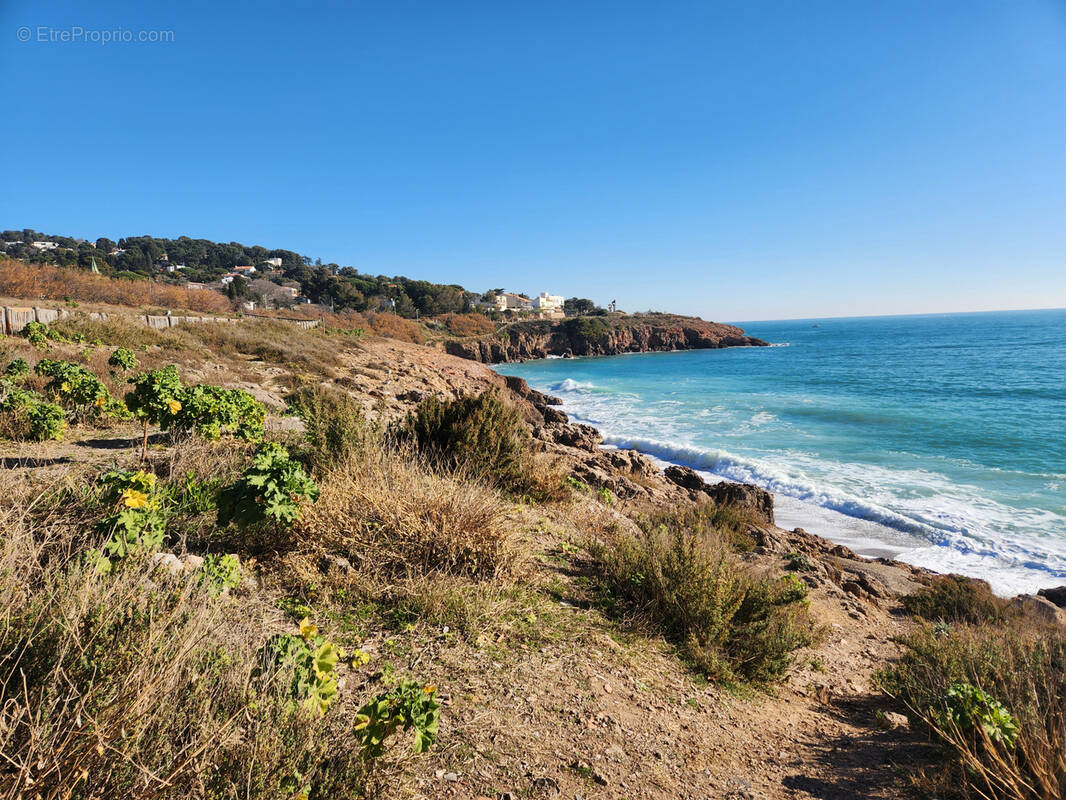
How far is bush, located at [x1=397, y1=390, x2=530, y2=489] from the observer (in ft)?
23.1

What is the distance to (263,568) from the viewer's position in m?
4.06

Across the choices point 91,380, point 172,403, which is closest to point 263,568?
point 172,403

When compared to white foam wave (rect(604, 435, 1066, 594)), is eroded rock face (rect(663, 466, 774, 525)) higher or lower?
higher

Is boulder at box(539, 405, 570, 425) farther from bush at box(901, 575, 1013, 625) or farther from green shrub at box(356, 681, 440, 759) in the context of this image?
green shrub at box(356, 681, 440, 759)

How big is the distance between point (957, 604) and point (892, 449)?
13341 millimetres

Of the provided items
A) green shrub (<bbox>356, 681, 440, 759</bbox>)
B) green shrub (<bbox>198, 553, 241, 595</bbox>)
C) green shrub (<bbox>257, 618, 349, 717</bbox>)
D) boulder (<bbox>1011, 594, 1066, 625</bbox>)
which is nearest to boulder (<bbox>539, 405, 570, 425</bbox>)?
boulder (<bbox>1011, 594, 1066, 625</bbox>)

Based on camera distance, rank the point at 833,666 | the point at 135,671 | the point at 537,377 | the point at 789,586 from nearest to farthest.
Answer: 1. the point at 135,671
2. the point at 833,666
3. the point at 789,586
4. the point at 537,377

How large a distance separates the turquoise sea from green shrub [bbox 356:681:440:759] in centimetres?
1101

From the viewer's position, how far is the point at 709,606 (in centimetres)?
453

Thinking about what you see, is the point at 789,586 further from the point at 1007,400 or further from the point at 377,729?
the point at 1007,400

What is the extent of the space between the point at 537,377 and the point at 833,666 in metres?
45.9

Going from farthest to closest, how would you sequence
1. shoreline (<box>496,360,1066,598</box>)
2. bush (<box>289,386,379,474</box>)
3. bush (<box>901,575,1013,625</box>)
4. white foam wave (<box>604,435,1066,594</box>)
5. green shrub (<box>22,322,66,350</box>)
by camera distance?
green shrub (<box>22,322,66,350</box>) < white foam wave (<box>604,435,1066,594</box>) < shoreline (<box>496,360,1066,598</box>) < bush (<box>901,575,1013,625</box>) < bush (<box>289,386,379,474</box>)

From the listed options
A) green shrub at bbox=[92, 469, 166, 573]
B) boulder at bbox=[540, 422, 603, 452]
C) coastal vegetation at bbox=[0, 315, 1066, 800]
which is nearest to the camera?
coastal vegetation at bbox=[0, 315, 1066, 800]

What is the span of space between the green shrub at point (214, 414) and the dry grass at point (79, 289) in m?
25.3
